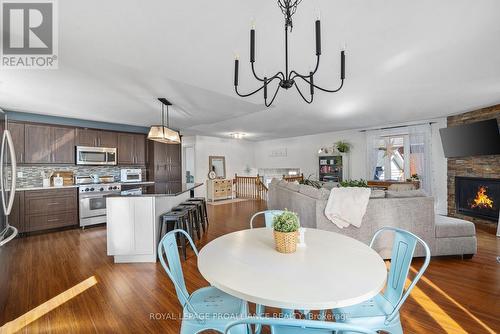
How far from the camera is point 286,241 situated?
1.46 meters

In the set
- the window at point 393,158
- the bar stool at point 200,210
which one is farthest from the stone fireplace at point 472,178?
the bar stool at point 200,210

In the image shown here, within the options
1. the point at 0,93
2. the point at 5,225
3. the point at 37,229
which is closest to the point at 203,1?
the point at 5,225

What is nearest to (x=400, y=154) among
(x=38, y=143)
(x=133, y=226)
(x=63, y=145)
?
(x=133, y=226)

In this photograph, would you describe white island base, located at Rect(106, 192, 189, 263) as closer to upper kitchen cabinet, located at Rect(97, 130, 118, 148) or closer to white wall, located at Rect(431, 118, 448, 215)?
upper kitchen cabinet, located at Rect(97, 130, 118, 148)

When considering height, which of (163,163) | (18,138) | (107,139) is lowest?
(163,163)

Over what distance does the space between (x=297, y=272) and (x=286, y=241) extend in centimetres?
25

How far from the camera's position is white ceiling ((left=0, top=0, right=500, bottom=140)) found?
1.74 metres

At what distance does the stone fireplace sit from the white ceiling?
2.42ft

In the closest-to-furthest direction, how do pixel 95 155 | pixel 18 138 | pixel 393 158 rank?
pixel 18 138 → pixel 95 155 → pixel 393 158

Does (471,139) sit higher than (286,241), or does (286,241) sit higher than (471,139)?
(471,139)

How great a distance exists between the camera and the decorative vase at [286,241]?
4.76 ft

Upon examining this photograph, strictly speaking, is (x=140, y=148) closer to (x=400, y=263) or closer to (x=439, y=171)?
(x=400, y=263)

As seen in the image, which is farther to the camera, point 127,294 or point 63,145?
point 63,145

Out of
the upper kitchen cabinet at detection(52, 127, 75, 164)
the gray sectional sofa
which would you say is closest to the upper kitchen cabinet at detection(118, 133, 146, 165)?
the upper kitchen cabinet at detection(52, 127, 75, 164)
